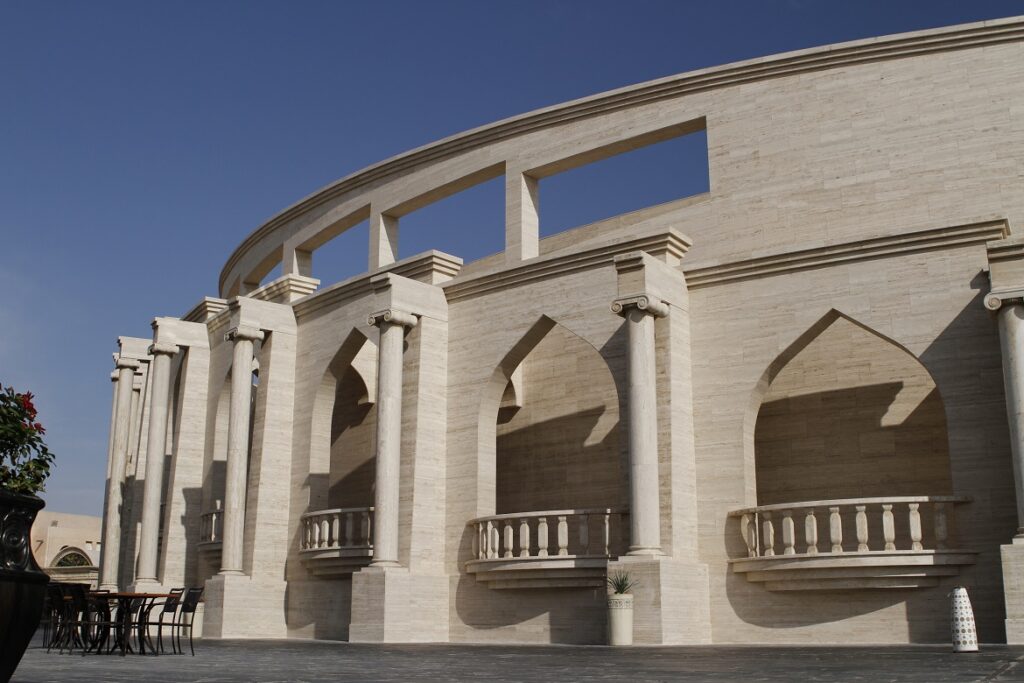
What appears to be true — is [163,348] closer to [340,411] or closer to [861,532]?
[340,411]

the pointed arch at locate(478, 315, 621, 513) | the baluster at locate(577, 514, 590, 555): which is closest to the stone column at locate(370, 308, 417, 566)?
the pointed arch at locate(478, 315, 621, 513)

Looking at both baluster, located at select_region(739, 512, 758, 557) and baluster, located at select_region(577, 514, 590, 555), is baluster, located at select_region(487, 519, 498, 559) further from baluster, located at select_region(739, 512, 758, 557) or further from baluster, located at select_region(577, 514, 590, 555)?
baluster, located at select_region(739, 512, 758, 557)

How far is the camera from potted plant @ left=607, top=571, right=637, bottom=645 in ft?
52.5

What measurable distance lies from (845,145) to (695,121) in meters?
2.86

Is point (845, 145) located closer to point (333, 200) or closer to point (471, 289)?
point (471, 289)

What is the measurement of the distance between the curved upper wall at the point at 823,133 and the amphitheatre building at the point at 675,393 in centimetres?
5

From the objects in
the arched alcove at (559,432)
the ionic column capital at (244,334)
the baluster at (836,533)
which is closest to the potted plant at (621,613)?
the baluster at (836,533)

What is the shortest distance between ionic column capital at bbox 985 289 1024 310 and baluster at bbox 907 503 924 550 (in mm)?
2938

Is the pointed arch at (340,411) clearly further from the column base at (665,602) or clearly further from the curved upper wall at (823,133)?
the column base at (665,602)

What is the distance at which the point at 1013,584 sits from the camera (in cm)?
1441

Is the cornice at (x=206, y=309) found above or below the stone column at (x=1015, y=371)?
above

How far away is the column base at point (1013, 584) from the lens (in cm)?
1427

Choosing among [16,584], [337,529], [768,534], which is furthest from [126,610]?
[16,584]

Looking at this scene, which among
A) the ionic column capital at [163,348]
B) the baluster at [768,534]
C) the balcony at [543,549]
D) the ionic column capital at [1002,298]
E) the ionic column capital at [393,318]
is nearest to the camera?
the ionic column capital at [1002,298]
